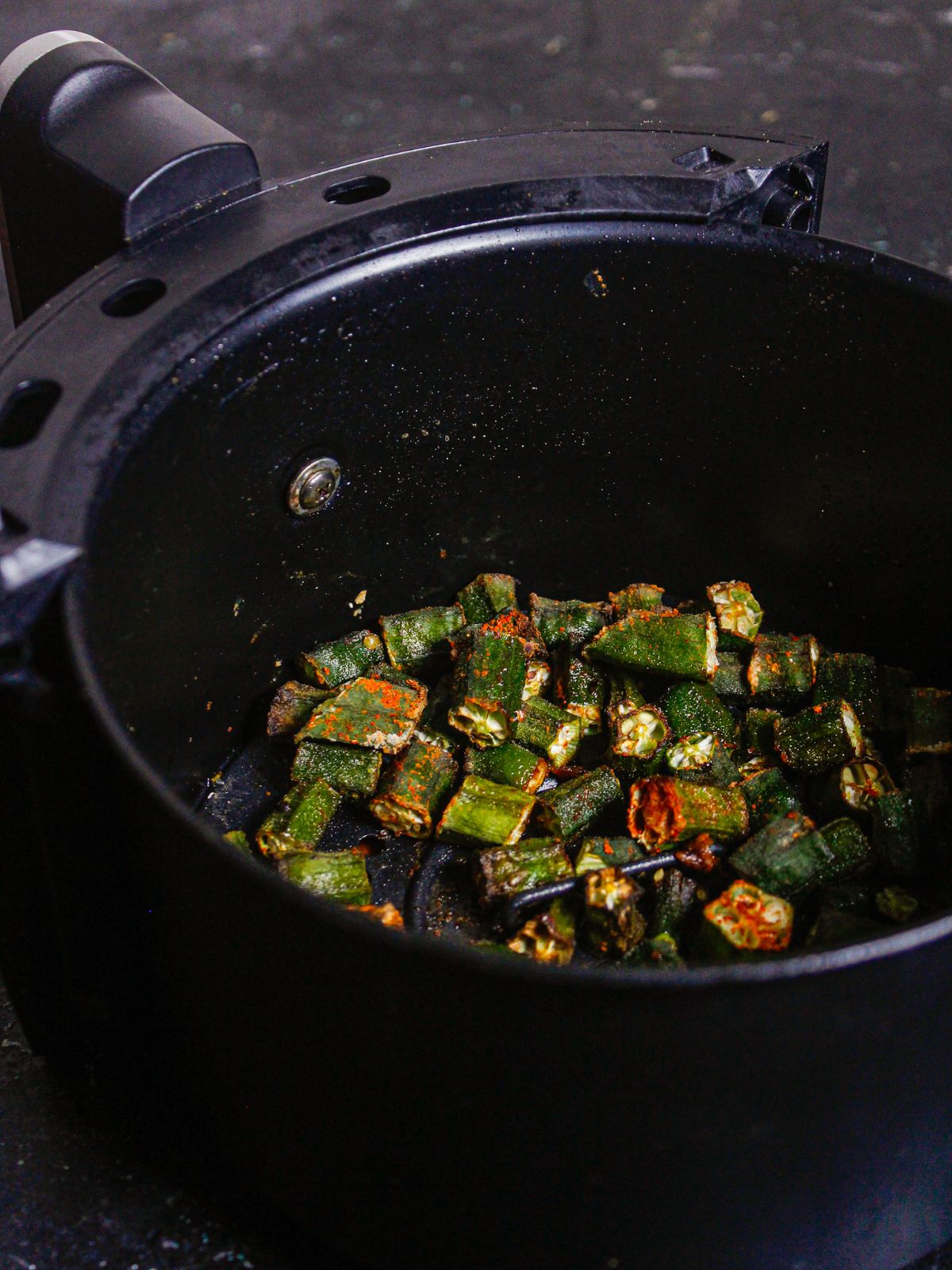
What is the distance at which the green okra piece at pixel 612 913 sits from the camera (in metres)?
1.12

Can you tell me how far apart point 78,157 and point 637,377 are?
606 mm

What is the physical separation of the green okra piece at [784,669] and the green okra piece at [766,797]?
0.14 metres

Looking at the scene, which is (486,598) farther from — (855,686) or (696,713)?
(855,686)

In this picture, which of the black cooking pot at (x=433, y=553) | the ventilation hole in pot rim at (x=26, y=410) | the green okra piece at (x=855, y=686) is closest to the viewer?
the black cooking pot at (x=433, y=553)

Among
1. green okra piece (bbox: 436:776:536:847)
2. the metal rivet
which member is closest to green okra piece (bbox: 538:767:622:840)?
green okra piece (bbox: 436:776:536:847)

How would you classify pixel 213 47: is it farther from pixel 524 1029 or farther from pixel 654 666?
pixel 524 1029

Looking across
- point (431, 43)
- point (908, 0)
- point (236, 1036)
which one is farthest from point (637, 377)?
point (908, 0)

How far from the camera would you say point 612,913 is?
3.69 ft

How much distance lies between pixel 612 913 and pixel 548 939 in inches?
2.5

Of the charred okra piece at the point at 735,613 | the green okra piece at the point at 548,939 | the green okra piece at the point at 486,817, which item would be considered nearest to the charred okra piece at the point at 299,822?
the green okra piece at the point at 486,817

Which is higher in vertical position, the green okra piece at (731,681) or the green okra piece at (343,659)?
the green okra piece at (731,681)

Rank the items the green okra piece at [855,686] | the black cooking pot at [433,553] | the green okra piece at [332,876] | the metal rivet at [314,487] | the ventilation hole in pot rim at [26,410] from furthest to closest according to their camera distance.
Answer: the green okra piece at [855,686] < the metal rivet at [314,487] < the green okra piece at [332,876] < the ventilation hole in pot rim at [26,410] < the black cooking pot at [433,553]

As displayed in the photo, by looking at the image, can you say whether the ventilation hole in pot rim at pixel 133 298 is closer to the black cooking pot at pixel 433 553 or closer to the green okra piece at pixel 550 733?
the black cooking pot at pixel 433 553

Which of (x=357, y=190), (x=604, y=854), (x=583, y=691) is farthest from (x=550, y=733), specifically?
(x=357, y=190)
